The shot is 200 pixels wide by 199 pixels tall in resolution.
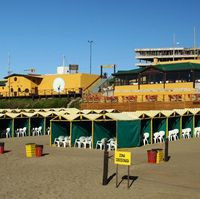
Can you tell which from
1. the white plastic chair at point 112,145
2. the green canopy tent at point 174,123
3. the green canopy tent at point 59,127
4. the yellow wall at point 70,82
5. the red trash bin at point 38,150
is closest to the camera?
the red trash bin at point 38,150

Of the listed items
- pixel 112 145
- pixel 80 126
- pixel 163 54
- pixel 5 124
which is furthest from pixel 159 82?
pixel 163 54

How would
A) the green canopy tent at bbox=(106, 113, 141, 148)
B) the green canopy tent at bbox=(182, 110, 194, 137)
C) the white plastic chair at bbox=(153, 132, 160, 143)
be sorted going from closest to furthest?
the green canopy tent at bbox=(106, 113, 141, 148), the white plastic chair at bbox=(153, 132, 160, 143), the green canopy tent at bbox=(182, 110, 194, 137)

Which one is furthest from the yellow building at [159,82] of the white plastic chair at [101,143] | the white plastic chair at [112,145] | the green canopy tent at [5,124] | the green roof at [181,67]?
the white plastic chair at [112,145]

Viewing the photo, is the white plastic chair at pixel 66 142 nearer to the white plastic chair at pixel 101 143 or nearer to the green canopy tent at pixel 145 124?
Answer: the white plastic chair at pixel 101 143

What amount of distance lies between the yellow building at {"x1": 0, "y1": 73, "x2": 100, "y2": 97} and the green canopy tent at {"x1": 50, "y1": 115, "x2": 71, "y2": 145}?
1327 inches

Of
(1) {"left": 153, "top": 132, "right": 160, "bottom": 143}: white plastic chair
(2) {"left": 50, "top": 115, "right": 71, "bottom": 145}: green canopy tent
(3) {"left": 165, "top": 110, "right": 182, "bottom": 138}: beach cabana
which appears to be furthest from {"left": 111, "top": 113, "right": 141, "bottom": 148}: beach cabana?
(3) {"left": 165, "top": 110, "right": 182, "bottom": 138}: beach cabana

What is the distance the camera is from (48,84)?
238 ft

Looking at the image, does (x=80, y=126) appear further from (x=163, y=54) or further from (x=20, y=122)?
(x=163, y=54)

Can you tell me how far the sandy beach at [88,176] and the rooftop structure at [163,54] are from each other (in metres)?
108

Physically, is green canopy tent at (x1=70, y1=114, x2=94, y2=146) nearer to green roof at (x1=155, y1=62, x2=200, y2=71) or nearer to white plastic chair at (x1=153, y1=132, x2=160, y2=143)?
white plastic chair at (x1=153, y1=132, x2=160, y2=143)

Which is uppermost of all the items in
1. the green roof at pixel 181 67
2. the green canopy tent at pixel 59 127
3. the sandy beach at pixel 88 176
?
the green roof at pixel 181 67

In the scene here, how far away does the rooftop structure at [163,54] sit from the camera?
13162 cm

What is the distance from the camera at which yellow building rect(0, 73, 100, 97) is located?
227 ft

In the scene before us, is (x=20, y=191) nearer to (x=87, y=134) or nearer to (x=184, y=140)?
(x=87, y=134)
